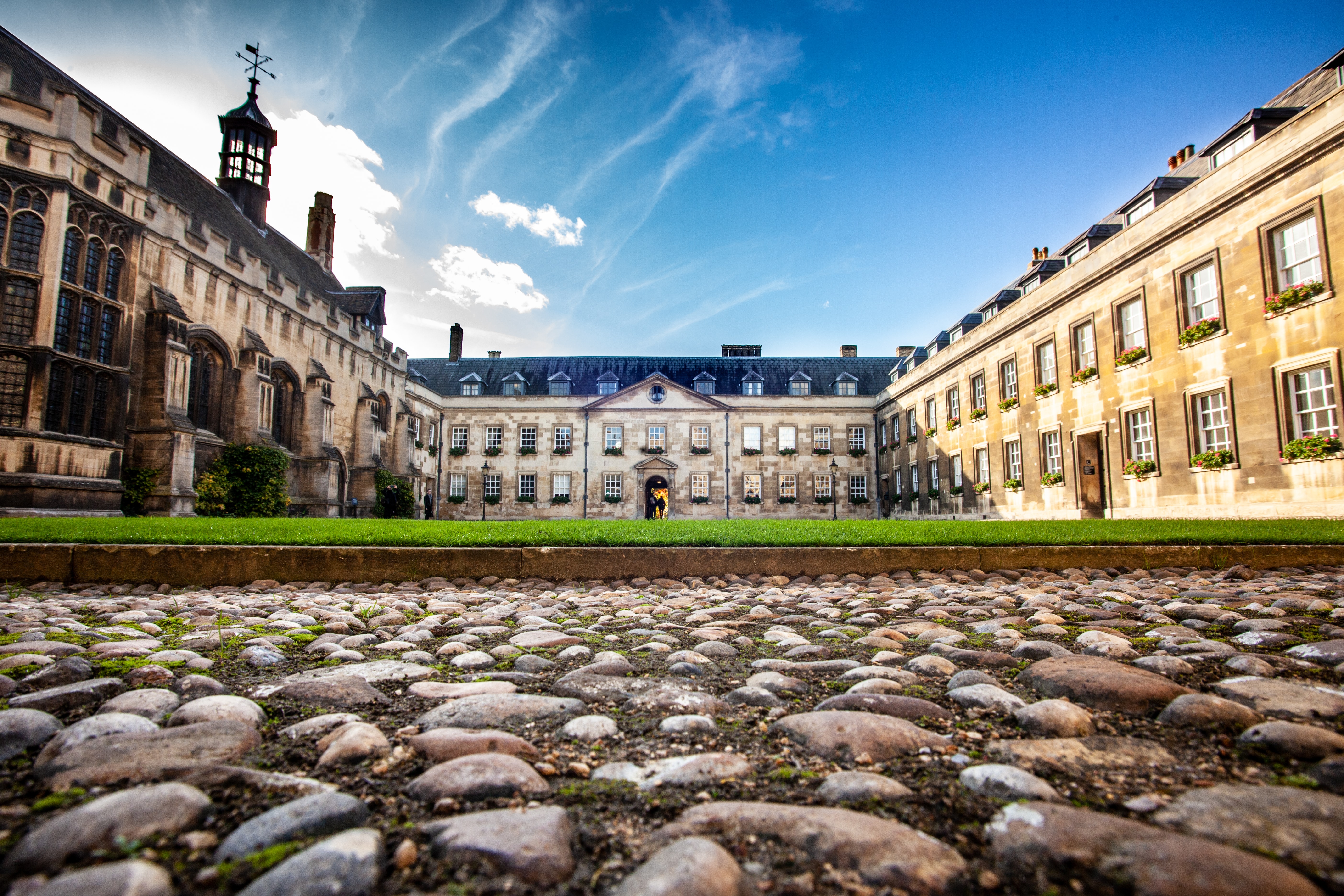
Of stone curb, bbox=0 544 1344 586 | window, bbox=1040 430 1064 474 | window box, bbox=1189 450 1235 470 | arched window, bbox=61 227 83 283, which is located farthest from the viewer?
window, bbox=1040 430 1064 474

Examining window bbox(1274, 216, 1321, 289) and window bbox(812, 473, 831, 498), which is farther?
window bbox(812, 473, 831, 498)

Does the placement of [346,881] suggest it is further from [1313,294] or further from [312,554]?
[1313,294]

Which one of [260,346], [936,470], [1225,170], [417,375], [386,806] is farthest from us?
[417,375]

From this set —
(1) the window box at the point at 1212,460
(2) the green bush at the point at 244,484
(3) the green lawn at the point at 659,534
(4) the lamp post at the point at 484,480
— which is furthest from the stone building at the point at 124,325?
(1) the window box at the point at 1212,460

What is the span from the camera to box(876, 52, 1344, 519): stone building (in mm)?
11391

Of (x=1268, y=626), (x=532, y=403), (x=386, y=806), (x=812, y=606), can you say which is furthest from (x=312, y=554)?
(x=532, y=403)

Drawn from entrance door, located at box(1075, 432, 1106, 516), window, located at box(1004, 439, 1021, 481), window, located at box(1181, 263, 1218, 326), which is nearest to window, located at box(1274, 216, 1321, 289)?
window, located at box(1181, 263, 1218, 326)

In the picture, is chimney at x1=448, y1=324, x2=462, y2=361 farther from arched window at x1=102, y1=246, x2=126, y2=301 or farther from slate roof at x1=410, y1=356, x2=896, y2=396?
arched window at x1=102, y1=246, x2=126, y2=301

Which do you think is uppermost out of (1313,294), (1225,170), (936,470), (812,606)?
(1225,170)

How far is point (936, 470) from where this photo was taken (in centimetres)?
2705

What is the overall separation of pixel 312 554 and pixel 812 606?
200 inches

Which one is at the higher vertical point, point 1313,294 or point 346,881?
point 1313,294

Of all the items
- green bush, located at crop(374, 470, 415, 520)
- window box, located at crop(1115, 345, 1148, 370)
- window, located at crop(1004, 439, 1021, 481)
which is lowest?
green bush, located at crop(374, 470, 415, 520)

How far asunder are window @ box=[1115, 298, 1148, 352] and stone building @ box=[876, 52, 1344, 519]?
5cm
